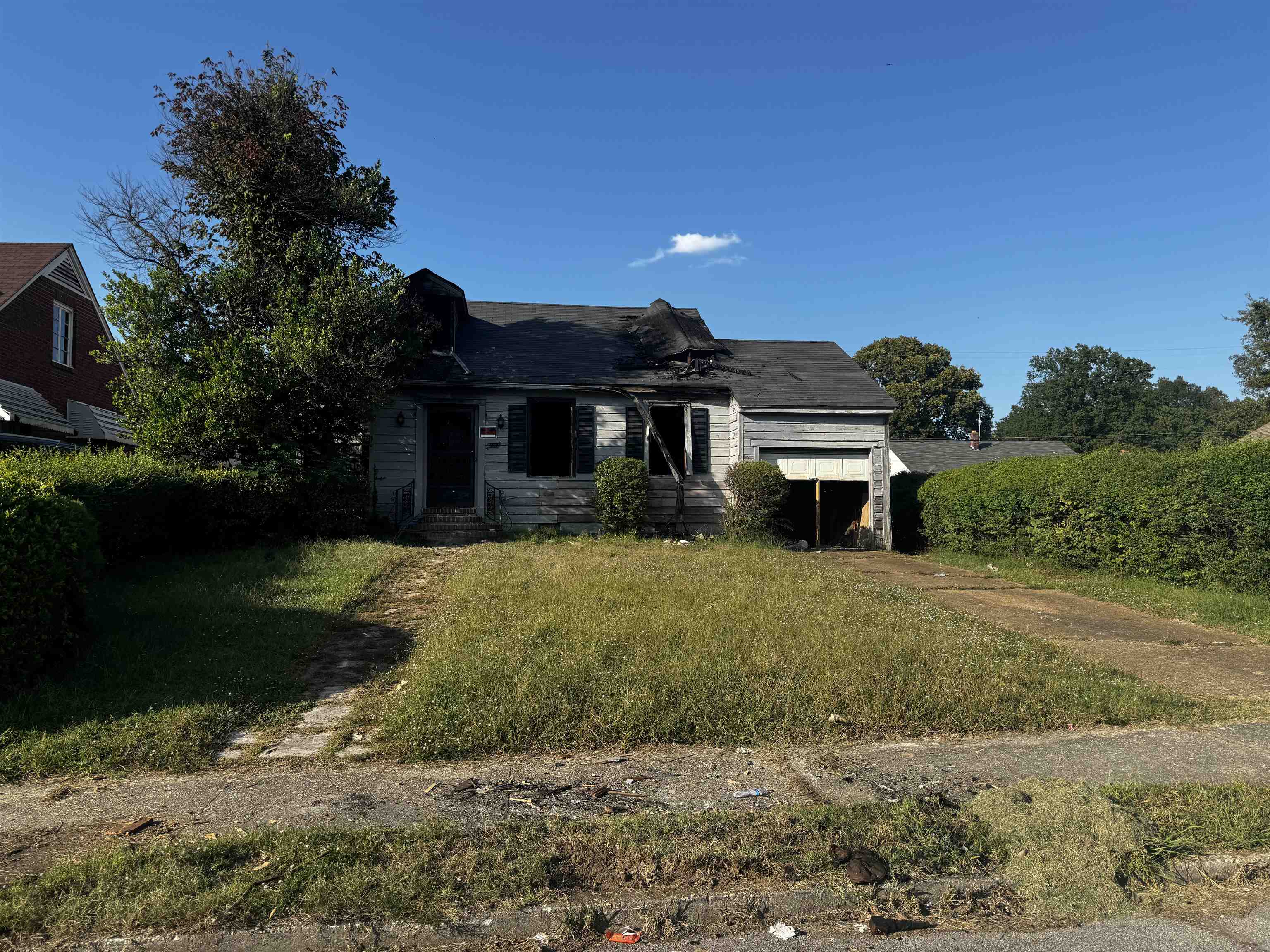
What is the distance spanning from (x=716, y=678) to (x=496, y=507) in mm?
10618

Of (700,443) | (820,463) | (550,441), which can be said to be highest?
(550,441)

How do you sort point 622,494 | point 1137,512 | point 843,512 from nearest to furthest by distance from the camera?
point 1137,512, point 622,494, point 843,512

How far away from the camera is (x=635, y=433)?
16.0 m

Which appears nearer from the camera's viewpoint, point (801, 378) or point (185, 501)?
point (185, 501)

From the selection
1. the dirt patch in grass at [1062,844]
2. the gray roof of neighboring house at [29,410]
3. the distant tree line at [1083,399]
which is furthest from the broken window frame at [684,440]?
the distant tree line at [1083,399]

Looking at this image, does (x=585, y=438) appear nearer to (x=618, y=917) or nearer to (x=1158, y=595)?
(x=1158, y=595)

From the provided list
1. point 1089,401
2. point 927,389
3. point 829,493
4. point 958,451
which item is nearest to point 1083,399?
point 1089,401

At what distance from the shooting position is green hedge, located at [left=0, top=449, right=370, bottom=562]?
27.9 ft

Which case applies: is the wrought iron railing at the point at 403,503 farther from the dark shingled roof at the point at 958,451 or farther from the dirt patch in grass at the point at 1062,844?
the dark shingled roof at the point at 958,451

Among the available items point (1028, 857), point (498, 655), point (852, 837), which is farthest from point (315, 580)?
point (1028, 857)

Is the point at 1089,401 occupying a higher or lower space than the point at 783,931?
higher

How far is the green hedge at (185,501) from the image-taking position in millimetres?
8500

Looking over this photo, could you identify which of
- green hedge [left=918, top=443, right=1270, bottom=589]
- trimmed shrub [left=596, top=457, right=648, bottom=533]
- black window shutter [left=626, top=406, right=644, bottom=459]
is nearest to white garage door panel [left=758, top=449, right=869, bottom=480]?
green hedge [left=918, top=443, right=1270, bottom=589]

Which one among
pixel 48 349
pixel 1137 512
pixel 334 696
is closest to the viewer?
pixel 334 696
